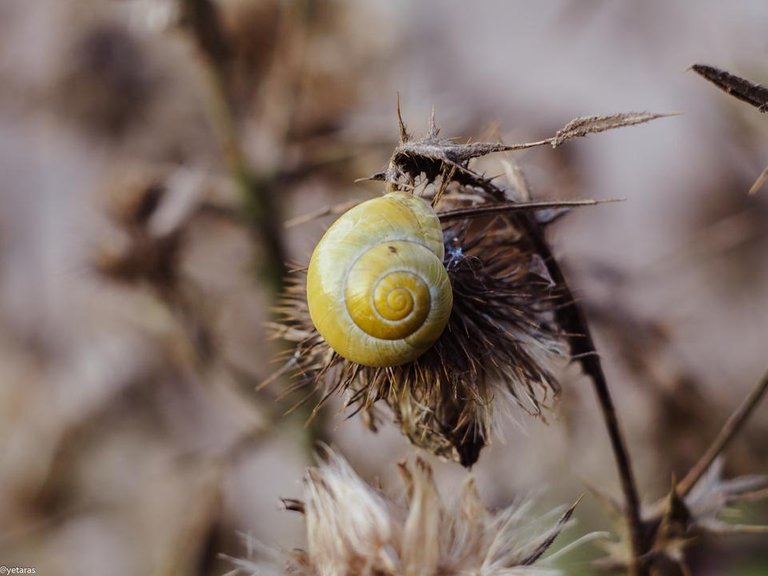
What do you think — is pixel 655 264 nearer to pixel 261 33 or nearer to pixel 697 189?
pixel 697 189

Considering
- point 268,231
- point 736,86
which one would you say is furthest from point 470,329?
point 268,231

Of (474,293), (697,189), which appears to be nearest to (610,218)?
(697,189)

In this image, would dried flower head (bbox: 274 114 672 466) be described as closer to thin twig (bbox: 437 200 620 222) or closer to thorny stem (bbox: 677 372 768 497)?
thin twig (bbox: 437 200 620 222)

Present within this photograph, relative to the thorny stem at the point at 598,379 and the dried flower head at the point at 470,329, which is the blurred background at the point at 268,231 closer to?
the thorny stem at the point at 598,379

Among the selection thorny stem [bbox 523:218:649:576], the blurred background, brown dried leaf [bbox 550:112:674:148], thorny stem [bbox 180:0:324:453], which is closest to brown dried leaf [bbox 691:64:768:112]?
brown dried leaf [bbox 550:112:674:148]

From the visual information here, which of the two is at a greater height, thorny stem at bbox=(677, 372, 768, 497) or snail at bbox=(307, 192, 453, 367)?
snail at bbox=(307, 192, 453, 367)

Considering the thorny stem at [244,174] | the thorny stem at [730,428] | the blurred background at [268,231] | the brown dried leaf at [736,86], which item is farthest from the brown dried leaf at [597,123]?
the thorny stem at [244,174]

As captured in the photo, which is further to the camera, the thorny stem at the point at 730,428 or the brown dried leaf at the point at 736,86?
the thorny stem at the point at 730,428
